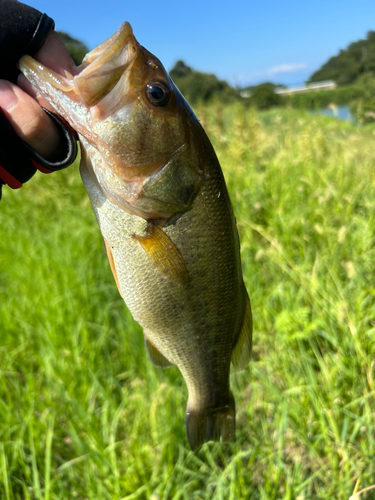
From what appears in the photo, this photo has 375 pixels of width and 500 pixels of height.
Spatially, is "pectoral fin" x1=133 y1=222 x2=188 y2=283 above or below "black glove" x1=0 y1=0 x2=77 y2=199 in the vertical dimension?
below

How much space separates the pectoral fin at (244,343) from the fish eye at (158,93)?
71 centimetres

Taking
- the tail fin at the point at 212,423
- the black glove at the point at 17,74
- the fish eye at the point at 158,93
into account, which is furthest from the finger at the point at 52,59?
the tail fin at the point at 212,423

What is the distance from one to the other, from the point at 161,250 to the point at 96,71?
536mm

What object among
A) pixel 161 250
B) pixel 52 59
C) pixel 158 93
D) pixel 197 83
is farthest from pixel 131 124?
pixel 197 83

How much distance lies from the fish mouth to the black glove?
0.04m

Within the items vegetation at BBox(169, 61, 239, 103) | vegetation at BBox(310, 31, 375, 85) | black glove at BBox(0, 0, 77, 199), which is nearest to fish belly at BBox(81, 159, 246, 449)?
black glove at BBox(0, 0, 77, 199)

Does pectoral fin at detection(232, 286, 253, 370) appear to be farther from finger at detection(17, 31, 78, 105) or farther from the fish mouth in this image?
finger at detection(17, 31, 78, 105)

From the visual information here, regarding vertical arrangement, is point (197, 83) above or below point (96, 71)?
above

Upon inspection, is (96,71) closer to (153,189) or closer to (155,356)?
(153,189)

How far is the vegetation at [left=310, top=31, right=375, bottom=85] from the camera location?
86.3ft

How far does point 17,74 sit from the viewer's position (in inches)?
42.7

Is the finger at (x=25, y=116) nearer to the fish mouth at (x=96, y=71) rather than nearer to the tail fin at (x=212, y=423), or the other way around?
the fish mouth at (x=96, y=71)

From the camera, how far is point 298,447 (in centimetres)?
221

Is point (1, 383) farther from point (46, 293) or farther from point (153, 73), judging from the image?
point (153, 73)
